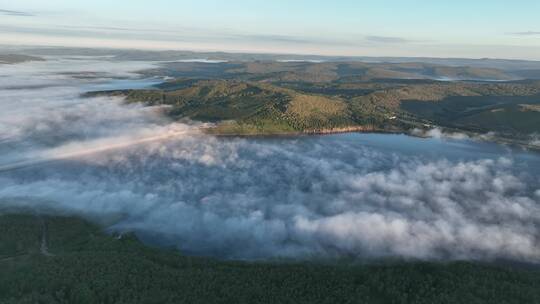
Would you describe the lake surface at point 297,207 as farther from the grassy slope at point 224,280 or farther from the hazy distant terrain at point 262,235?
the grassy slope at point 224,280

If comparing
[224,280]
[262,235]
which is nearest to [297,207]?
[262,235]

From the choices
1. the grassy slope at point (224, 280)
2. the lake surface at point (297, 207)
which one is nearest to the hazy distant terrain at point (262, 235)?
the grassy slope at point (224, 280)

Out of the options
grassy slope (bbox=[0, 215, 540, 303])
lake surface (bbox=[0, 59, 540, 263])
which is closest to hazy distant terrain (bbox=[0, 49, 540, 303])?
grassy slope (bbox=[0, 215, 540, 303])

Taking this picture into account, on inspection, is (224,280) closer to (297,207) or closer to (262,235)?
(262,235)

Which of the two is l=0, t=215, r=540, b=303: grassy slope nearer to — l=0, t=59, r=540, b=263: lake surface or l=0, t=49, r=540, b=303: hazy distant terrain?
l=0, t=49, r=540, b=303: hazy distant terrain

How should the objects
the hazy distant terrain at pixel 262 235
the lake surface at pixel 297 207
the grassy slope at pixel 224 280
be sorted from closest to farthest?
the grassy slope at pixel 224 280 < the hazy distant terrain at pixel 262 235 < the lake surface at pixel 297 207

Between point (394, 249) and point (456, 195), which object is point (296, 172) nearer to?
point (456, 195)

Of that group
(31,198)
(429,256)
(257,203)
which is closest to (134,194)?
(31,198)

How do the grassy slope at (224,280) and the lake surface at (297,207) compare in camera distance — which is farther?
the lake surface at (297,207)
